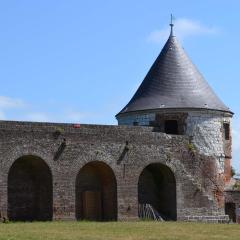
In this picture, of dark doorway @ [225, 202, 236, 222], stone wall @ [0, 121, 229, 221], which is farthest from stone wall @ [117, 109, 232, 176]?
dark doorway @ [225, 202, 236, 222]

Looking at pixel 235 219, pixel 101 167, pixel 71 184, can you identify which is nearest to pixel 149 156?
pixel 101 167

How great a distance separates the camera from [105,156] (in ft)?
98.8

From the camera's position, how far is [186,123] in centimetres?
3369

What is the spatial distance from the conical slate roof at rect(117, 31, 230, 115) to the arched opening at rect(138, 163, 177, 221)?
3.13 metres

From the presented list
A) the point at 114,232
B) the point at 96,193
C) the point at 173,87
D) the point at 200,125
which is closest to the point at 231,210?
the point at 200,125

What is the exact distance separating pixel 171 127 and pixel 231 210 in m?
5.18

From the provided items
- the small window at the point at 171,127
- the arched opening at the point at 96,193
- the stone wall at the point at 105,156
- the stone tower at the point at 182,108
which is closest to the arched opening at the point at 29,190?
the stone wall at the point at 105,156

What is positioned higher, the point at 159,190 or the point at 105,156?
the point at 105,156

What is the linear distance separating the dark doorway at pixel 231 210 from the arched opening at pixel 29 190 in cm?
999

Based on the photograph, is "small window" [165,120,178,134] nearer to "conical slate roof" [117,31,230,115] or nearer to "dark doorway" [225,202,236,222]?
"conical slate roof" [117,31,230,115]

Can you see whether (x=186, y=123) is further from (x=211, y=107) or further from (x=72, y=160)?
(x=72, y=160)

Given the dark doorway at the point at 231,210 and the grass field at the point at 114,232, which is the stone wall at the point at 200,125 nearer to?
the dark doorway at the point at 231,210

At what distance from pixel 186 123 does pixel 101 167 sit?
17.4 ft

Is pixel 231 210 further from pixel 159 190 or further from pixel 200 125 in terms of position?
pixel 200 125
